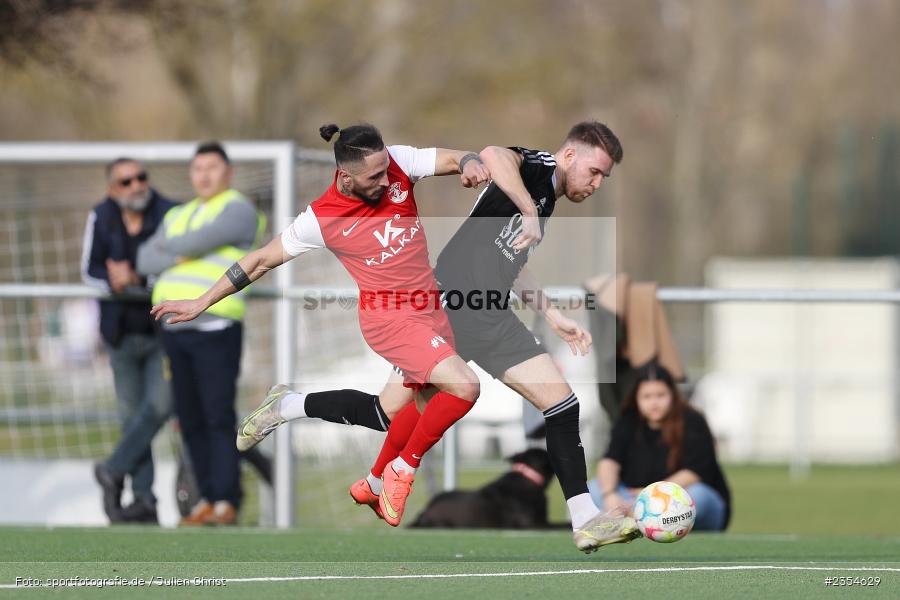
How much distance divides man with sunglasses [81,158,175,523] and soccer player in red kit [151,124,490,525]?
287cm

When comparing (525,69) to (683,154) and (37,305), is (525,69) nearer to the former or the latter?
(683,154)

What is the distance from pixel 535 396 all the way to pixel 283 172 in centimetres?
379

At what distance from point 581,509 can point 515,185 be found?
1.51 metres

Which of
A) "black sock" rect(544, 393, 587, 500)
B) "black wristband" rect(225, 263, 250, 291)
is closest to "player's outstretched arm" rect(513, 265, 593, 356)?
"black sock" rect(544, 393, 587, 500)

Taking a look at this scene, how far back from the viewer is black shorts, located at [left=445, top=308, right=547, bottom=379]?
7.02 m

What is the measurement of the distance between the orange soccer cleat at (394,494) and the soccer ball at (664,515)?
41.1 inches

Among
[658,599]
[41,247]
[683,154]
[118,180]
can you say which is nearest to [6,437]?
[41,247]

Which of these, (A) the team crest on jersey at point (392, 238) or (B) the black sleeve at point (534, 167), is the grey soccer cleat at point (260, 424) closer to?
(A) the team crest on jersey at point (392, 238)

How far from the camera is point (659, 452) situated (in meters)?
9.43

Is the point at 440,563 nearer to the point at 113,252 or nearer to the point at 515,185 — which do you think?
the point at 515,185

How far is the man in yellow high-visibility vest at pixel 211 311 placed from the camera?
9289mm

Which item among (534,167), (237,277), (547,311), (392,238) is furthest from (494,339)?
(237,277)

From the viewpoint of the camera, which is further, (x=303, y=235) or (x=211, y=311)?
(x=211, y=311)

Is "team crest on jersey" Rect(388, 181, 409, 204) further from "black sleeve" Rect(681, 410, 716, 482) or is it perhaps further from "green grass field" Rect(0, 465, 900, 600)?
"black sleeve" Rect(681, 410, 716, 482)
